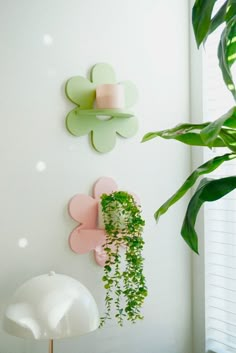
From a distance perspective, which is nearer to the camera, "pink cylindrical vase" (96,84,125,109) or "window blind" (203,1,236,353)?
"pink cylindrical vase" (96,84,125,109)

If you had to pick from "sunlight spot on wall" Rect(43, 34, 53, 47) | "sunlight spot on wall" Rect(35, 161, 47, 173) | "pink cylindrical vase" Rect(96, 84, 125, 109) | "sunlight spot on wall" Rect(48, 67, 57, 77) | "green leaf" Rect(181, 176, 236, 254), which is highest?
"sunlight spot on wall" Rect(43, 34, 53, 47)

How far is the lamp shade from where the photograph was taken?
4.92 feet

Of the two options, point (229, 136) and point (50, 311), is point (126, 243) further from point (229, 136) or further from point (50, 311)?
point (229, 136)

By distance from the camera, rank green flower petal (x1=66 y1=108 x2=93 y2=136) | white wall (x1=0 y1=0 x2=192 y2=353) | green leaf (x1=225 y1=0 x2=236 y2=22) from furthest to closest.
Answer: green flower petal (x1=66 y1=108 x2=93 y2=136) < white wall (x1=0 y1=0 x2=192 y2=353) < green leaf (x1=225 y1=0 x2=236 y2=22)

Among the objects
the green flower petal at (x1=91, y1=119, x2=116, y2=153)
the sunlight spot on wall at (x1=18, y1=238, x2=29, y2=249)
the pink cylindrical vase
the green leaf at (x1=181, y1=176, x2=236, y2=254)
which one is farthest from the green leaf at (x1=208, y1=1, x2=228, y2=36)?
the sunlight spot on wall at (x1=18, y1=238, x2=29, y2=249)

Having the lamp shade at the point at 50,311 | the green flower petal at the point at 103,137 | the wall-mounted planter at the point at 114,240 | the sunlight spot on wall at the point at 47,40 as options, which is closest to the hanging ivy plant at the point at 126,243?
the wall-mounted planter at the point at 114,240

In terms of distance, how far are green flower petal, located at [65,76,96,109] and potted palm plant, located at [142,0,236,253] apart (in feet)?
2.11

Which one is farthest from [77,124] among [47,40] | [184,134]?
[184,134]

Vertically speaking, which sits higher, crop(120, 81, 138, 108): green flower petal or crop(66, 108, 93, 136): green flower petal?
crop(120, 81, 138, 108): green flower petal

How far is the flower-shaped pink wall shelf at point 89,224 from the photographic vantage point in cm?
197

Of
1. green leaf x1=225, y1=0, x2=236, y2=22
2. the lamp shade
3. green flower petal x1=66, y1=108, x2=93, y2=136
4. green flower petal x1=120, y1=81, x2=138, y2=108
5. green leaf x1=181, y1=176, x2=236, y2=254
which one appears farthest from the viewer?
green flower petal x1=120, y1=81, x2=138, y2=108

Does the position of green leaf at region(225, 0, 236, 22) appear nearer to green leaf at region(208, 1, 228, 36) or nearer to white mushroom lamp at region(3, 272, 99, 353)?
green leaf at region(208, 1, 228, 36)

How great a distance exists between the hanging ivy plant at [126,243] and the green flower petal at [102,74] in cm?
47

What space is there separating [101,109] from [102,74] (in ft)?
0.60
